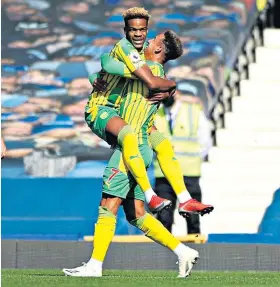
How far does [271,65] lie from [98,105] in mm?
8484

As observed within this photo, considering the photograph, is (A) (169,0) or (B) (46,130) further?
(A) (169,0)

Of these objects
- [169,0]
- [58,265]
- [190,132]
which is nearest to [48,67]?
[169,0]

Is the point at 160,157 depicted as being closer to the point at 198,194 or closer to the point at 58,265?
the point at 58,265

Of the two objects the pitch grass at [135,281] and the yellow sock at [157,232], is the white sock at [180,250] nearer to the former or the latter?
the yellow sock at [157,232]

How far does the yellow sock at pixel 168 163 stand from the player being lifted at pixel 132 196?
2.9 inches

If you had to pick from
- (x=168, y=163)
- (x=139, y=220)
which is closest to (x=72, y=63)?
(x=168, y=163)

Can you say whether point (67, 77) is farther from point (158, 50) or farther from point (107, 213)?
point (107, 213)

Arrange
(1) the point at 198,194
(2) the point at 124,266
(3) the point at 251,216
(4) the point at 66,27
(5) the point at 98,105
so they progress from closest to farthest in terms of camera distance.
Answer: (5) the point at 98,105 < (2) the point at 124,266 < (1) the point at 198,194 < (3) the point at 251,216 < (4) the point at 66,27

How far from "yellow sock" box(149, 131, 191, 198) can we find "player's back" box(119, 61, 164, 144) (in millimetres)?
90

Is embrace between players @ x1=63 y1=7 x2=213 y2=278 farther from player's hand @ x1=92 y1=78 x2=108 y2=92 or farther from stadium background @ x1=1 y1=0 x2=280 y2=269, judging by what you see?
stadium background @ x1=1 y1=0 x2=280 y2=269

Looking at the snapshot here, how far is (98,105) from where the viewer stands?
774 centimetres

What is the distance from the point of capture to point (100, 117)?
7.64 meters

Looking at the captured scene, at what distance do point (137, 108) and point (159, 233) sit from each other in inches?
31.0

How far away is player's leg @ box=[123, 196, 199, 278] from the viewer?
7465 millimetres
